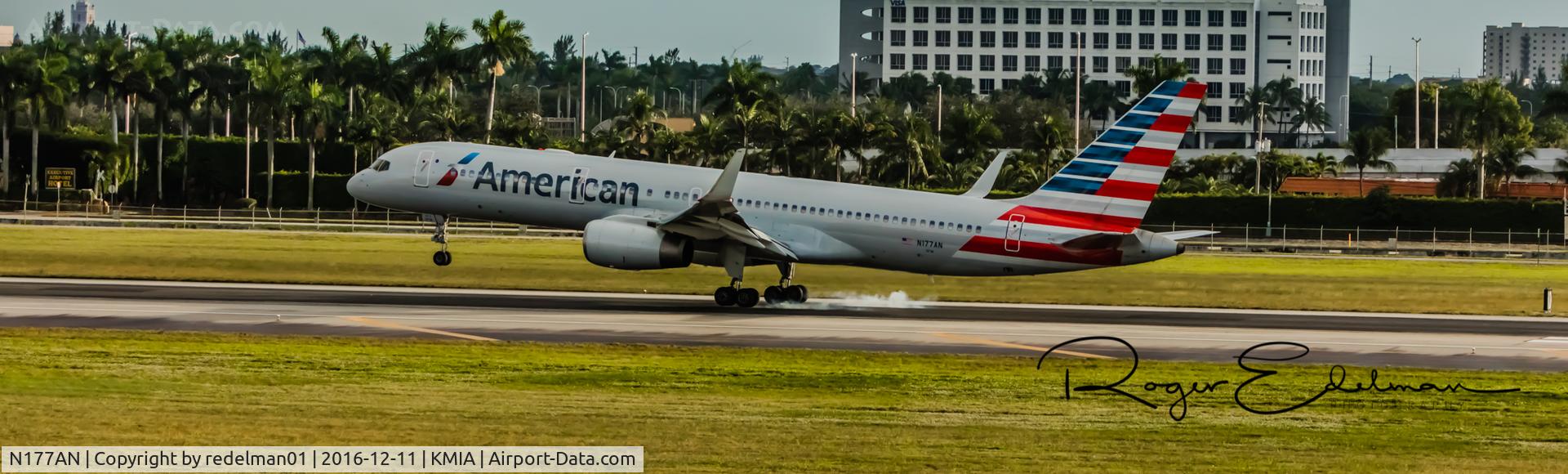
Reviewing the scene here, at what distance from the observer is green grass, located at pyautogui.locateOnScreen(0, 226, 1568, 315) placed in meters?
51.8

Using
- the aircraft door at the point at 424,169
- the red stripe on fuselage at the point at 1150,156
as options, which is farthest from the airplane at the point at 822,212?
the aircraft door at the point at 424,169

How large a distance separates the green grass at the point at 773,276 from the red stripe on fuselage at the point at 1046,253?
456 centimetres

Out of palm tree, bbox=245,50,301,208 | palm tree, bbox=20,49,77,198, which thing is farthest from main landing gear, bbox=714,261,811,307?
palm tree, bbox=20,49,77,198

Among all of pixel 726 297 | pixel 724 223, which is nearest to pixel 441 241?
pixel 726 297

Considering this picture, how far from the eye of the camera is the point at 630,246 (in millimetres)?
44750

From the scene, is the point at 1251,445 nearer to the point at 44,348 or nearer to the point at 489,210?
the point at 44,348

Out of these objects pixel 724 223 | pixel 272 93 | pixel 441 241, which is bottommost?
pixel 441 241

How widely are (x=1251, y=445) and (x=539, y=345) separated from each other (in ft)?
53.6

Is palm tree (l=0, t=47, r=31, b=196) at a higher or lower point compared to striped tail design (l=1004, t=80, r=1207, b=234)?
higher

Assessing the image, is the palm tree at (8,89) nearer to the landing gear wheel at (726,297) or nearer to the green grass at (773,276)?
the green grass at (773,276)

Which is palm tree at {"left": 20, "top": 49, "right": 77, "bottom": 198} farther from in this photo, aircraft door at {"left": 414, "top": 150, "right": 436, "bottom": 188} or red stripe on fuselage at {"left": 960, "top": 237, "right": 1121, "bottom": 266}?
red stripe on fuselage at {"left": 960, "top": 237, "right": 1121, "bottom": 266}

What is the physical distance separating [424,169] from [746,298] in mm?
10995

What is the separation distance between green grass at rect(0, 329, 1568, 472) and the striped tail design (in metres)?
11.4

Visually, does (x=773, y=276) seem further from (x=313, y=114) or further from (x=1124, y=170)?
(x=313, y=114)
